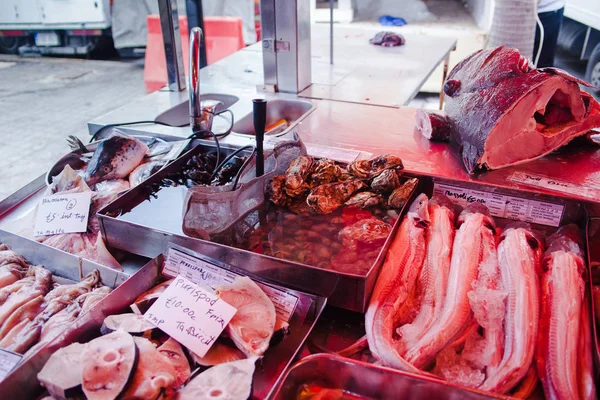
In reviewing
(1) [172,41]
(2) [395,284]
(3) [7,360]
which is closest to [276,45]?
(1) [172,41]

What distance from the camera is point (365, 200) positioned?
5.73 feet

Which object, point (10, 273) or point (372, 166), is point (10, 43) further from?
point (372, 166)

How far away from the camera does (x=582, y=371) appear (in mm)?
1201

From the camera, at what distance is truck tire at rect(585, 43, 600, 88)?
682cm

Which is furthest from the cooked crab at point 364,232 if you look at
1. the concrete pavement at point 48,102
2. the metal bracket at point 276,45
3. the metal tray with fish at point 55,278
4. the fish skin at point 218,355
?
the concrete pavement at point 48,102

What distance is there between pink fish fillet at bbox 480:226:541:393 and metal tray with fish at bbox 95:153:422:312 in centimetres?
37

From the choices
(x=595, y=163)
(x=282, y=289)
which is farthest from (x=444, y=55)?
(x=282, y=289)

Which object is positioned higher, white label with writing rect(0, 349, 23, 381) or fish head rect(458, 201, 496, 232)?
fish head rect(458, 201, 496, 232)

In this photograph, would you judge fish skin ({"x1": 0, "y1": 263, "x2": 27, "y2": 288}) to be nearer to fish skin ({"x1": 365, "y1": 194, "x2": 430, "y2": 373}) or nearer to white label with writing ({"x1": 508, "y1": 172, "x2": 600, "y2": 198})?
fish skin ({"x1": 365, "y1": 194, "x2": 430, "y2": 373})

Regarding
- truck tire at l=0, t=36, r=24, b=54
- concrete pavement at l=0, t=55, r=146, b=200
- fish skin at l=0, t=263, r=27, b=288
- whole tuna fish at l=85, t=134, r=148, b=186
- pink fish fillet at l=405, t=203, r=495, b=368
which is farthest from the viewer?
truck tire at l=0, t=36, r=24, b=54

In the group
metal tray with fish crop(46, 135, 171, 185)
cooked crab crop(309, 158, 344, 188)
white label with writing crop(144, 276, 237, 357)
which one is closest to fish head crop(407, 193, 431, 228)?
cooked crab crop(309, 158, 344, 188)

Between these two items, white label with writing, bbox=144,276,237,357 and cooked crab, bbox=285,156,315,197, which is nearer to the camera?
white label with writing, bbox=144,276,237,357

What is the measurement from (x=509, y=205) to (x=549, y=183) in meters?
0.18

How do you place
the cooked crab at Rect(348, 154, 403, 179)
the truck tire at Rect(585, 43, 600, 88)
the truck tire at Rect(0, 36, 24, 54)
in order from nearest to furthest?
the cooked crab at Rect(348, 154, 403, 179)
the truck tire at Rect(585, 43, 600, 88)
the truck tire at Rect(0, 36, 24, 54)
